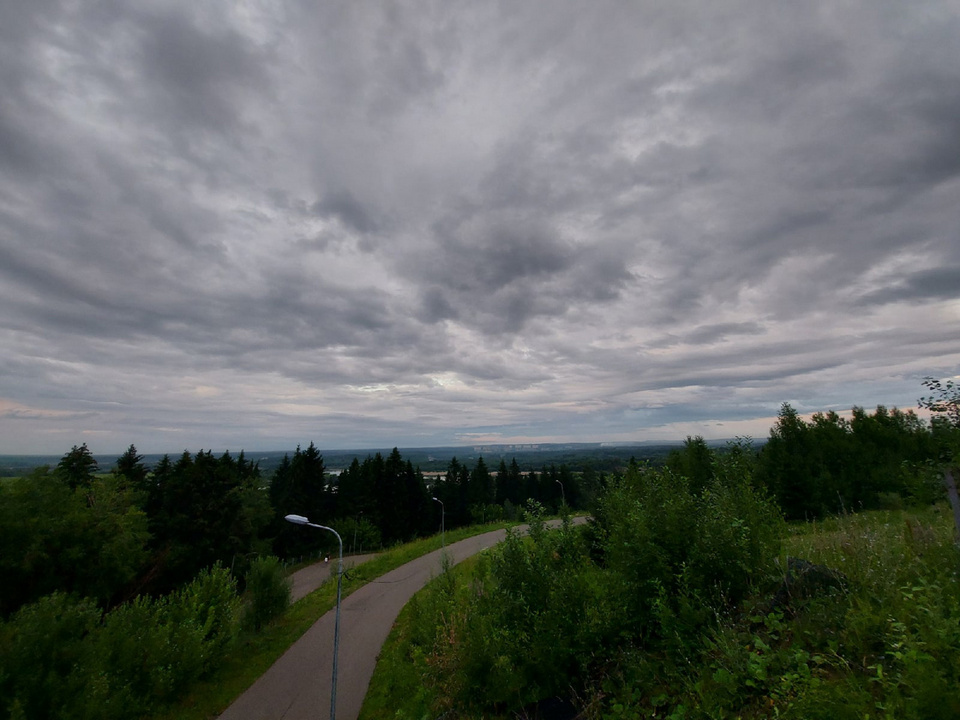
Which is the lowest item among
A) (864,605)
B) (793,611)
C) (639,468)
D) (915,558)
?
(793,611)

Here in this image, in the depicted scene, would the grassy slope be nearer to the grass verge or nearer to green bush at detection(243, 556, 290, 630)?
the grass verge

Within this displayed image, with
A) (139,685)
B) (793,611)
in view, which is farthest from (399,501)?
(793,611)

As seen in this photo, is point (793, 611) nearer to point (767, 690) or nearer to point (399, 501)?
point (767, 690)

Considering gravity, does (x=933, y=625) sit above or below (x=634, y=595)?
above

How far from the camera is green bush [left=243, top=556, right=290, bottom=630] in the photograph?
74.7ft

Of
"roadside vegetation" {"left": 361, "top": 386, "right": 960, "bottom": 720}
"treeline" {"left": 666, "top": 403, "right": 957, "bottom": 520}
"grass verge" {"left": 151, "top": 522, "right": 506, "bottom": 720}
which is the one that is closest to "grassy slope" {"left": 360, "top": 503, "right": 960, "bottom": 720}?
"roadside vegetation" {"left": 361, "top": 386, "right": 960, "bottom": 720}

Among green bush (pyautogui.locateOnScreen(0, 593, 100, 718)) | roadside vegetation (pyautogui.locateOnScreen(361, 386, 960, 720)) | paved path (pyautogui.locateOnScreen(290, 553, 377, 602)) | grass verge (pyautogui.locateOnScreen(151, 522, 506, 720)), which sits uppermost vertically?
roadside vegetation (pyautogui.locateOnScreen(361, 386, 960, 720))

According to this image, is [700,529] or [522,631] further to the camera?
[522,631]

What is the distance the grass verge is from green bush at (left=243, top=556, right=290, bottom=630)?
671 mm

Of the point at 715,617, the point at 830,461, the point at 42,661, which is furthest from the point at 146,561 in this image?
the point at 830,461

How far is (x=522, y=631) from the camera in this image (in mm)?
9531

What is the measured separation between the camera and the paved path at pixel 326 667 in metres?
15.7

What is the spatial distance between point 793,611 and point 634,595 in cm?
269

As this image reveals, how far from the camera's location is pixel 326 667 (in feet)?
60.9
